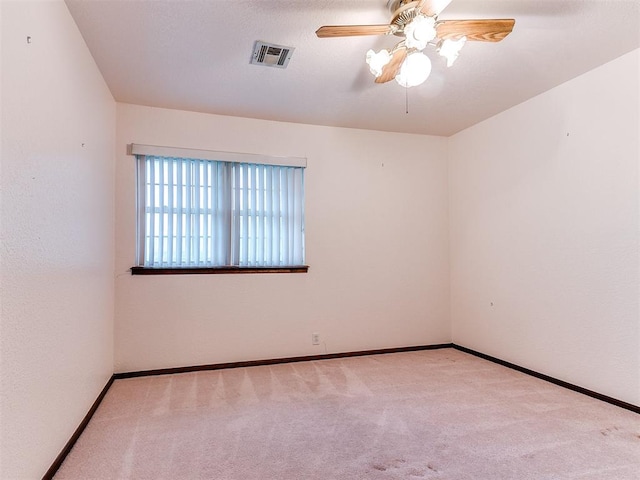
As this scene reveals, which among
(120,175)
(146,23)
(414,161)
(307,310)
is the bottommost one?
(307,310)

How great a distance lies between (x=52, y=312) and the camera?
178 cm

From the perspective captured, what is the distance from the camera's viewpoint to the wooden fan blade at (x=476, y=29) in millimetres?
1700

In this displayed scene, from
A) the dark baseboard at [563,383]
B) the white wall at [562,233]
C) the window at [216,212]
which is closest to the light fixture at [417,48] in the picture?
the white wall at [562,233]

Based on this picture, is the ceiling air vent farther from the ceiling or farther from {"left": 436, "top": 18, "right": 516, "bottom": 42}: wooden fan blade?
{"left": 436, "top": 18, "right": 516, "bottom": 42}: wooden fan blade

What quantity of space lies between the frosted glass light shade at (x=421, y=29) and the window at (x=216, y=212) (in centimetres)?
205

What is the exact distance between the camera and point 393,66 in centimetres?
213

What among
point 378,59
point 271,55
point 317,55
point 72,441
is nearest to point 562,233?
point 378,59

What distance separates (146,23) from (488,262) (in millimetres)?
3591

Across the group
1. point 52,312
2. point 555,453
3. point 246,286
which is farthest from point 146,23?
point 555,453

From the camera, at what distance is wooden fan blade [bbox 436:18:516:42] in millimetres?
1700

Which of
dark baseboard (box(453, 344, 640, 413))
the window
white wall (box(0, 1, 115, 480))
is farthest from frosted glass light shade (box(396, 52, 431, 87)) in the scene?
dark baseboard (box(453, 344, 640, 413))

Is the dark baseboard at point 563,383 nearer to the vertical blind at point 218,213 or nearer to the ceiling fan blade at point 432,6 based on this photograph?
the vertical blind at point 218,213

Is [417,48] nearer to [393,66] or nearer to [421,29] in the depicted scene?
[421,29]

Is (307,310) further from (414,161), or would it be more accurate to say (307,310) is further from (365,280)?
(414,161)
